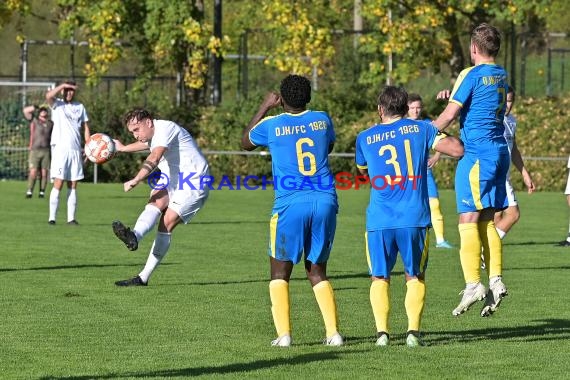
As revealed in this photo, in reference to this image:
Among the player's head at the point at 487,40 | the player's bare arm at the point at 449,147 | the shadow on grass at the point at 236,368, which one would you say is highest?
the player's head at the point at 487,40

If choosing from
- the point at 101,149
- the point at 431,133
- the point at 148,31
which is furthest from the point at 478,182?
the point at 148,31

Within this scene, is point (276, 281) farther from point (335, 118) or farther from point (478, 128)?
point (335, 118)

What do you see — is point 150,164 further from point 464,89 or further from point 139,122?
point 464,89

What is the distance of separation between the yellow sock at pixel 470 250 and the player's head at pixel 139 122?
154 inches

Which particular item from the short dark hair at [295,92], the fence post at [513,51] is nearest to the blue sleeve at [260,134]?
the short dark hair at [295,92]

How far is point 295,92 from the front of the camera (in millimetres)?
9234

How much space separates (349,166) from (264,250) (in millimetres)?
18983

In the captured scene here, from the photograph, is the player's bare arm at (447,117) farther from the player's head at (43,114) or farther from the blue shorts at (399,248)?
the player's head at (43,114)

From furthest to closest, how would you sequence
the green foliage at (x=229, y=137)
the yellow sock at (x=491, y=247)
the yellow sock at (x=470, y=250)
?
the green foliage at (x=229, y=137)
the yellow sock at (x=491, y=247)
the yellow sock at (x=470, y=250)

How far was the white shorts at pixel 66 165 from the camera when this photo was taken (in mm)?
21047

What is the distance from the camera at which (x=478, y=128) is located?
33.8ft

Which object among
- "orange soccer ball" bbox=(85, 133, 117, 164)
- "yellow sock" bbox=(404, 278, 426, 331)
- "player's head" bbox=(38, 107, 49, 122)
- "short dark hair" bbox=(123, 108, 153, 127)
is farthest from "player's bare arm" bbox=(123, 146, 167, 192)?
"player's head" bbox=(38, 107, 49, 122)

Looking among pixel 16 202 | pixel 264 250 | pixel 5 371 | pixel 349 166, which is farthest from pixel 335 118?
pixel 5 371

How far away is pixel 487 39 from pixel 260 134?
81.5 inches
